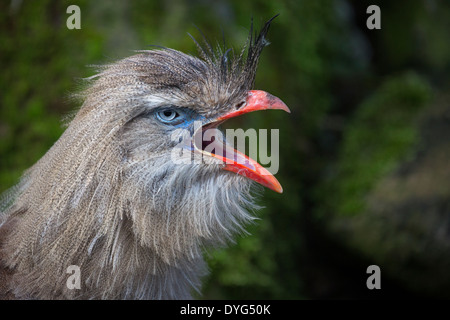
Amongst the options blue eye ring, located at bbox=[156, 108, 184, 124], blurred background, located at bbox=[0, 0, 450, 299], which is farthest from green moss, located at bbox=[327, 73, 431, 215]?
blue eye ring, located at bbox=[156, 108, 184, 124]

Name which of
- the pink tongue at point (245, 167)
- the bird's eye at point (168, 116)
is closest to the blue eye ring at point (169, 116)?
the bird's eye at point (168, 116)

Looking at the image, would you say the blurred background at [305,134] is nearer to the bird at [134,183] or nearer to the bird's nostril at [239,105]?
the bird at [134,183]

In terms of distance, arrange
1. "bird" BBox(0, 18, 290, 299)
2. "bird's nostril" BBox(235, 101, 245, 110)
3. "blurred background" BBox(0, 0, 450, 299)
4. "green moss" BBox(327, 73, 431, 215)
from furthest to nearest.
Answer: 1. "green moss" BBox(327, 73, 431, 215)
2. "blurred background" BBox(0, 0, 450, 299)
3. "bird's nostril" BBox(235, 101, 245, 110)
4. "bird" BBox(0, 18, 290, 299)

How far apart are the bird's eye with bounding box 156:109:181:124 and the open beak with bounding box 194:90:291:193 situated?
0.12m

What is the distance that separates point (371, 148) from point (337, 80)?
0.98 meters

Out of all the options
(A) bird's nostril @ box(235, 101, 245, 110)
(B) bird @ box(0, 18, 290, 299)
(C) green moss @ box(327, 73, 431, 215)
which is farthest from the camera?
(C) green moss @ box(327, 73, 431, 215)

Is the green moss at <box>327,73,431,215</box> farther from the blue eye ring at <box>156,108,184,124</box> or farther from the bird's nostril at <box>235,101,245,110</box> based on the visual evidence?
the blue eye ring at <box>156,108,184,124</box>

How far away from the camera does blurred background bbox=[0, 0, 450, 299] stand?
3.44 meters

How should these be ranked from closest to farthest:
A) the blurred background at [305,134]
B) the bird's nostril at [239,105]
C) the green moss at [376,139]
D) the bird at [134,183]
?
1. the bird at [134,183]
2. the bird's nostril at [239,105]
3. the blurred background at [305,134]
4. the green moss at [376,139]

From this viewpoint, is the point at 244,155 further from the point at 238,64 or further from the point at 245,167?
the point at 238,64

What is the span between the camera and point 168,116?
189 cm

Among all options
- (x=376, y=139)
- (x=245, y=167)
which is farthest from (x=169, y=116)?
(x=376, y=139)

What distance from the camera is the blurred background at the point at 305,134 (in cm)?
344

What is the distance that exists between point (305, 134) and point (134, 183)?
2.64 meters
